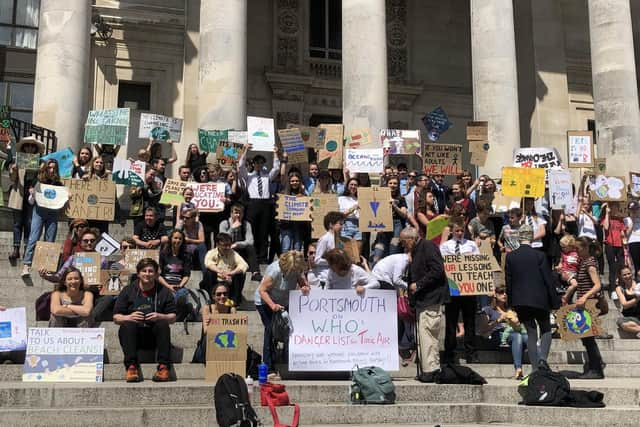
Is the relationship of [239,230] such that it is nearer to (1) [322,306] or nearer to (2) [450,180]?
(1) [322,306]

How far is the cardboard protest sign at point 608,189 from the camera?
1555 cm

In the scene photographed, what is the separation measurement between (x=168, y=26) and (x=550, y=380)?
18.3 m

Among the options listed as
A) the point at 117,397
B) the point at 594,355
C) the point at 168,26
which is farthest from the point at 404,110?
the point at 117,397

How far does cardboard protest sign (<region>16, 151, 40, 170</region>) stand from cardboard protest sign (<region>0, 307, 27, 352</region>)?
546 cm

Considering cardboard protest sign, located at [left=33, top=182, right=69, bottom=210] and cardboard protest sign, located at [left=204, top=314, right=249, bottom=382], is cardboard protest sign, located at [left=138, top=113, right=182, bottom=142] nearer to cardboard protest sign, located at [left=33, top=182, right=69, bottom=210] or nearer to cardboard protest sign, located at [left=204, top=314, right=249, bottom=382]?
cardboard protest sign, located at [left=33, top=182, right=69, bottom=210]

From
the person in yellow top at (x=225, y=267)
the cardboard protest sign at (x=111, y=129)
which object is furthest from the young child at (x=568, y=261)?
the cardboard protest sign at (x=111, y=129)

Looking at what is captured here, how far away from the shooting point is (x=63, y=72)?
17859 millimetres

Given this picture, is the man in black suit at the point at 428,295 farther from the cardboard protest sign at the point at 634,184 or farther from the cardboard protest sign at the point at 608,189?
the cardboard protest sign at the point at 634,184

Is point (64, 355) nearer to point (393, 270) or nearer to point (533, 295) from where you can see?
point (393, 270)

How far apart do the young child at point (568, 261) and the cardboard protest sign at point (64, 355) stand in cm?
653

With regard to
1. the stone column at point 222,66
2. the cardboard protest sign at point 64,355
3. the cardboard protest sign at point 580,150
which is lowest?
the cardboard protest sign at point 64,355

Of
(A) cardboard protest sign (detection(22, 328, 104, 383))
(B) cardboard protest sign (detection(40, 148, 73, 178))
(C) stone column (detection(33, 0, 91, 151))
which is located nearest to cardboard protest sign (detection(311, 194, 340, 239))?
(A) cardboard protest sign (detection(22, 328, 104, 383))

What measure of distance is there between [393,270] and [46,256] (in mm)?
5106

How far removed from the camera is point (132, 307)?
967 centimetres
